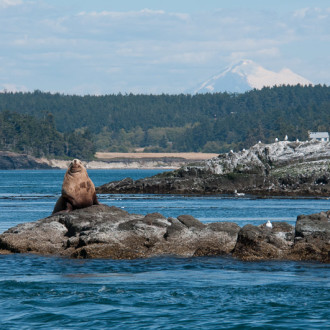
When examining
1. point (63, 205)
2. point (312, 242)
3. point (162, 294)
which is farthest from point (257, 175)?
point (162, 294)

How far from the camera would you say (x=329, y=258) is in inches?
913

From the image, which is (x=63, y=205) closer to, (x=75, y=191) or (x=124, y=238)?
(x=75, y=191)

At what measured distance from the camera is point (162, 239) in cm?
2525

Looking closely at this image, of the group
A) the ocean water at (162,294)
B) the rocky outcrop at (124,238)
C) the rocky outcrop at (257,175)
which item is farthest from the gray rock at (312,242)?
the rocky outcrop at (257,175)

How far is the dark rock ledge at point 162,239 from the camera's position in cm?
2397

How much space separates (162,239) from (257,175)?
4275 cm

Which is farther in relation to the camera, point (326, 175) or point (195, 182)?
point (195, 182)


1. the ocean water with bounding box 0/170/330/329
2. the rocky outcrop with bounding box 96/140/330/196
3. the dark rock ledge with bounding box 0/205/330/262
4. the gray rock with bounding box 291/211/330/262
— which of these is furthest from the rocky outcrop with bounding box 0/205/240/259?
the rocky outcrop with bounding box 96/140/330/196

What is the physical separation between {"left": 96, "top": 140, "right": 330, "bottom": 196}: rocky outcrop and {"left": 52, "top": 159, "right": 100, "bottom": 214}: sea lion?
37.7 meters

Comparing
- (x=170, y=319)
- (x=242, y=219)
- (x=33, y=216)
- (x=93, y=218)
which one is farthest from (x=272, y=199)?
(x=170, y=319)

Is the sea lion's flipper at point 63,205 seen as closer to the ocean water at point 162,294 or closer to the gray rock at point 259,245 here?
the ocean water at point 162,294

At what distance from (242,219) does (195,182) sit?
89.5 feet

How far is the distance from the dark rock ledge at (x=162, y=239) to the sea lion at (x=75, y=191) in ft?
6.85

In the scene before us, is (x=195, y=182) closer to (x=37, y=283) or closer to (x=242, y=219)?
(x=242, y=219)
